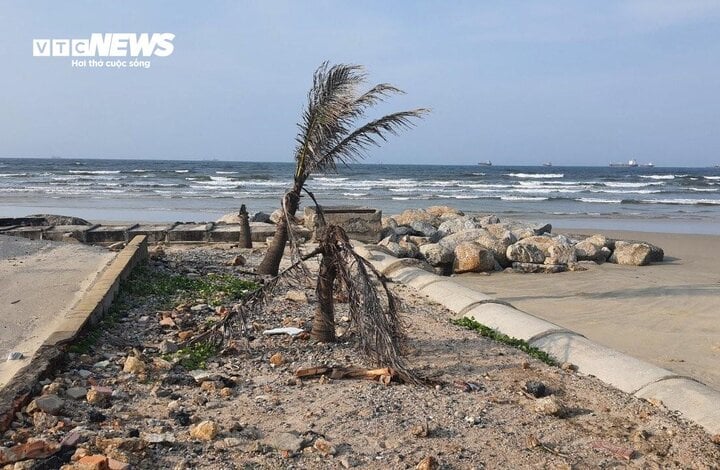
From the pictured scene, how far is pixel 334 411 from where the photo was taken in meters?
4.22

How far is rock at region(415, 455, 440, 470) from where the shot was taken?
3.47 metres

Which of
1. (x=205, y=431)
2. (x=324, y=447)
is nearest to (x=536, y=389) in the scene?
(x=324, y=447)

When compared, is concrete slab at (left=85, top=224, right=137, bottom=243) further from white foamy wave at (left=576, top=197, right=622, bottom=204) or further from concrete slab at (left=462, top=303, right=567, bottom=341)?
white foamy wave at (left=576, top=197, right=622, bottom=204)

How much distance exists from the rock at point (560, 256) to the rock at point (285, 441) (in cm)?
943

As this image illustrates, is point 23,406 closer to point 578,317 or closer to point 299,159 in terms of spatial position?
point 299,159

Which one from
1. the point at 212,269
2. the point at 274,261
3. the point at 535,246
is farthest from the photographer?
the point at 535,246

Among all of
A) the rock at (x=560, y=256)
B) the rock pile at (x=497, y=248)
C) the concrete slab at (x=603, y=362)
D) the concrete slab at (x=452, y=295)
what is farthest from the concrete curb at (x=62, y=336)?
the rock at (x=560, y=256)

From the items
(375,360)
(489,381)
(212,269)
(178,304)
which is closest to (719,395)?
(489,381)

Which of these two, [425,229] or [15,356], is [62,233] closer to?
[425,229]

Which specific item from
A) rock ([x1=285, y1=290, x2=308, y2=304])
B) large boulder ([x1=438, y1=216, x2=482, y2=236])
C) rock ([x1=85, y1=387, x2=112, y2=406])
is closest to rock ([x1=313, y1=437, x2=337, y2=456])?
rock ([x1=85, y1=387, x2=112, y2=406])

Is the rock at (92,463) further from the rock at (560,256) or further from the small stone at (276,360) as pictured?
the rock at (560,256)

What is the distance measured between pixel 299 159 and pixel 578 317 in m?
3.90

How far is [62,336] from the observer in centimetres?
507

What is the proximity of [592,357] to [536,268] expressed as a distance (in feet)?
22.9
